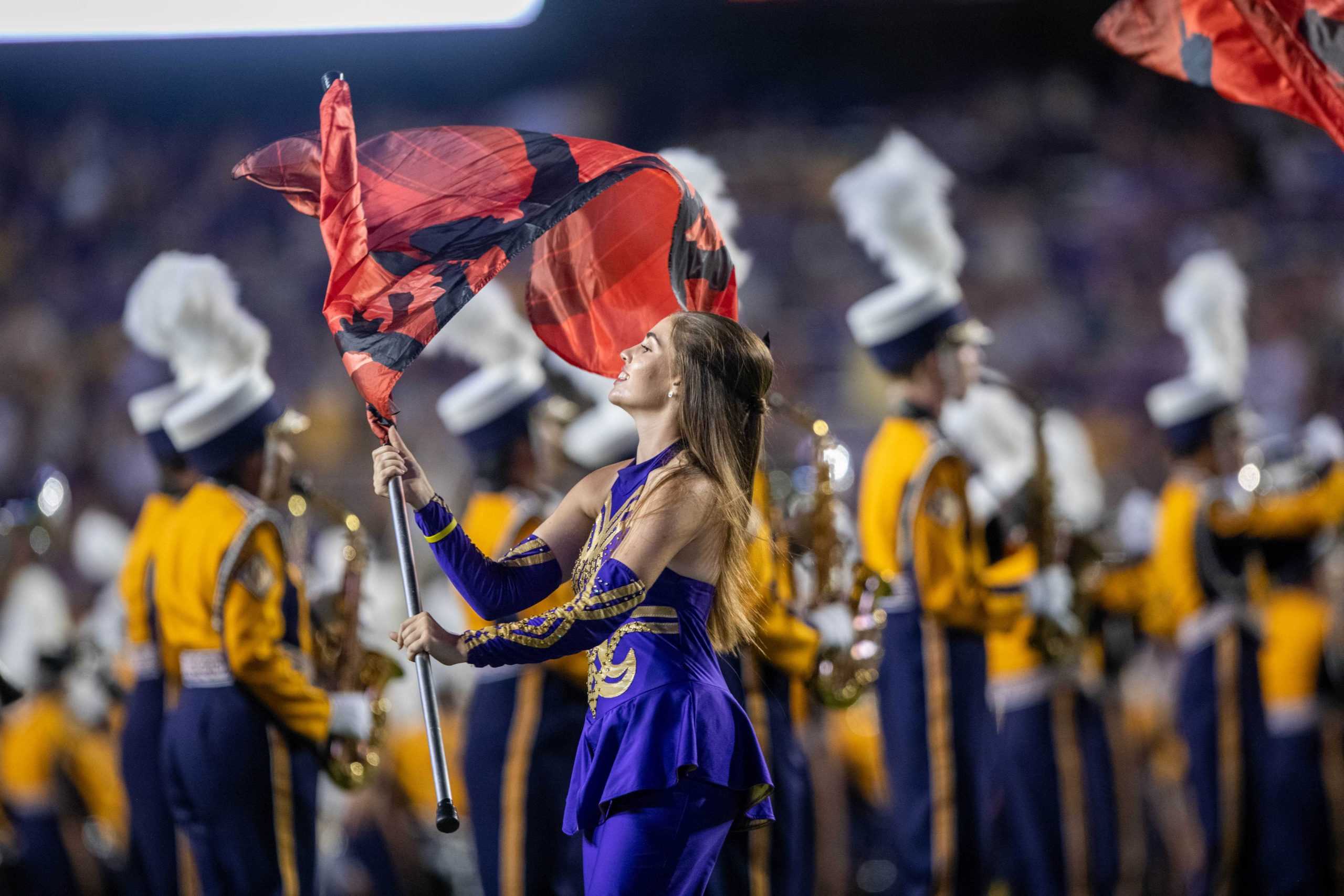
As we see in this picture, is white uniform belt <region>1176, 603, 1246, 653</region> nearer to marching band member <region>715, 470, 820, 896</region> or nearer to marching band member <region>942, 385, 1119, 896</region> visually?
marching band member <region>942, 385, 1119, 896</region>

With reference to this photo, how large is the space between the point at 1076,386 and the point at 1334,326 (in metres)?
1.77

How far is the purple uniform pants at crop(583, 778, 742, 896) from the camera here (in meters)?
2.60

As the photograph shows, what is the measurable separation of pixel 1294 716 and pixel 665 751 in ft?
Result: 14.6

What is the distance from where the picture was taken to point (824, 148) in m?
9.73

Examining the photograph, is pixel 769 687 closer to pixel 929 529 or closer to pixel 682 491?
pixel 929 529

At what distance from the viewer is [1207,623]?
5.99 meters

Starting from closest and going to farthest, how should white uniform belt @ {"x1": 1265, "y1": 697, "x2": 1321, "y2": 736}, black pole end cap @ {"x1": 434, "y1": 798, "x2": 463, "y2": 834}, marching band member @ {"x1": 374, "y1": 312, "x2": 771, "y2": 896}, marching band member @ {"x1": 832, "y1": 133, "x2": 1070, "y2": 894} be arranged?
1. black pole end cap @ {"x1": 434, "y1": 798, "x2": 463, "y2": 834}
2. marching band member @ {"x1": 374, "y1": 312, "x2": 771, "y2": 896}
3. marching band member @ {"x1": 832, "y1": 133, "x2": 1070, "y2": 894}
4. white uniform belt @ {"x1": 1265, "y1": 697, "x2": 1321, "y2": 736}

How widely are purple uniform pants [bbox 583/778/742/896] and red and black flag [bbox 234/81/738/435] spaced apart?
2.80 feet

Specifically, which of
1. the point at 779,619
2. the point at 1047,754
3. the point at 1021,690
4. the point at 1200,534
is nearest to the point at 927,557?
the point at 779,619

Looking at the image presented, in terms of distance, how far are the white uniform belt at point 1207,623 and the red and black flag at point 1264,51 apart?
2.99 m

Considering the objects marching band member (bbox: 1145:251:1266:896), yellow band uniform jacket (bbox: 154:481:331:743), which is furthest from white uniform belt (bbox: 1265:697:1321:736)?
yellow band uniform jacket (bbox: 154:481:331:743)

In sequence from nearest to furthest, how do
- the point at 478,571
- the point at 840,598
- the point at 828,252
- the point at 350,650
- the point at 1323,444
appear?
the point at 478,571 < the point at 350,650 < the point at 840,598 < the point at 1323,444 < the point at 828,252

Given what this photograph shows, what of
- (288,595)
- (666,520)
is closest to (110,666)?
(288,595)

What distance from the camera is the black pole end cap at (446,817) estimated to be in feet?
8.13
